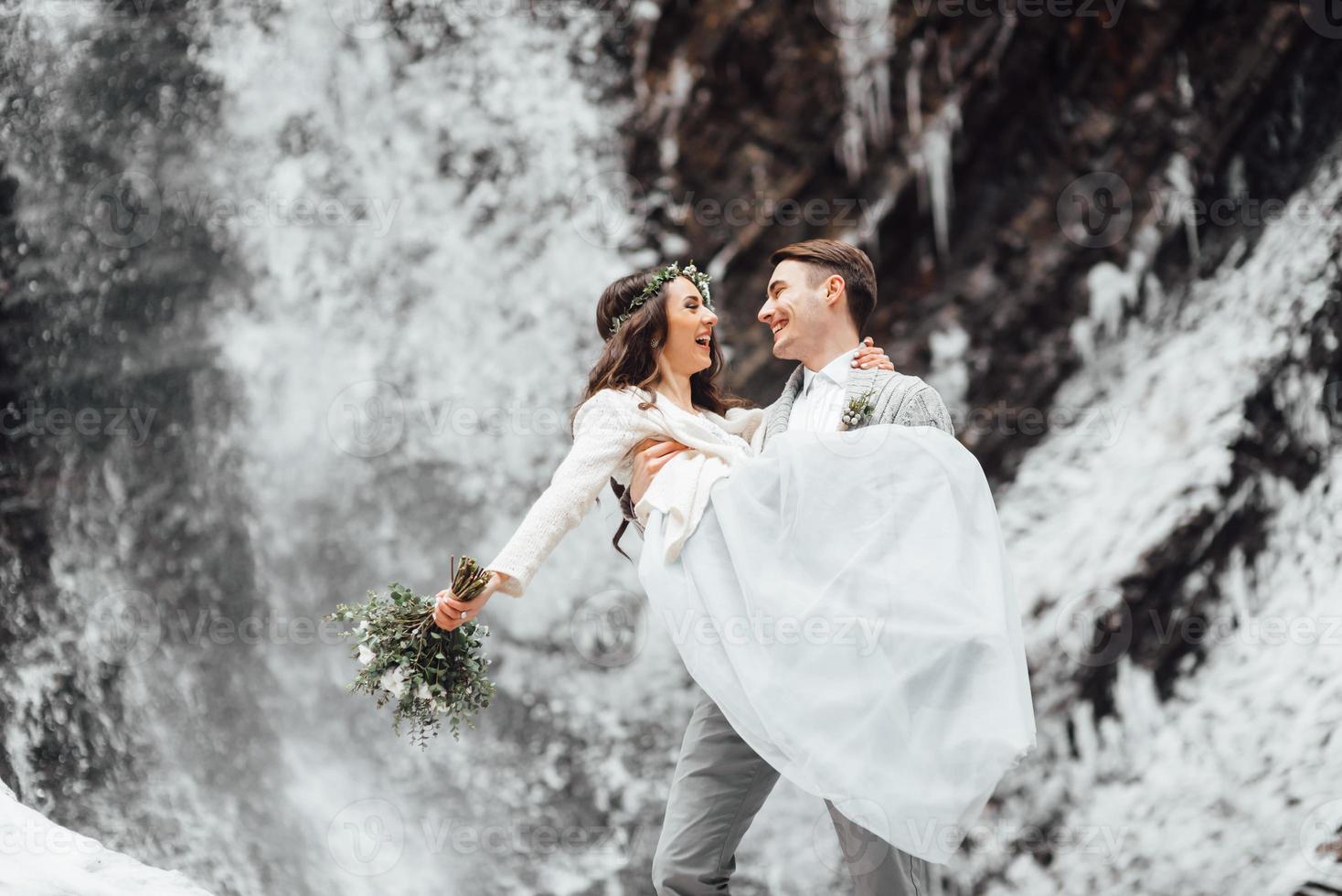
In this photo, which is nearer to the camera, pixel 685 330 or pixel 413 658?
pixel 413 658

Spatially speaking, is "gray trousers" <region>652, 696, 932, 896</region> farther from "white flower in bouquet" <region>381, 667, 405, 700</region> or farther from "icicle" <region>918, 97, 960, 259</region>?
"icicle" <region>918, 97, 960, 259</region>

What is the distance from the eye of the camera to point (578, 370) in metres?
4.59

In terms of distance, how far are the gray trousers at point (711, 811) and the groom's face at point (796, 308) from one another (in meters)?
0.81

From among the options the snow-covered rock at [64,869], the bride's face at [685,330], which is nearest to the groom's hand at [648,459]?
the bride's face at [685,330]

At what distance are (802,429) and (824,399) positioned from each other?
0.32 ft

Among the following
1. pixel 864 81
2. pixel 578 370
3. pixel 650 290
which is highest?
pixel 864 81

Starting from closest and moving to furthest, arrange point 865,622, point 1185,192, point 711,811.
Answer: point 865,622 → point 711,811 → point 1185,192

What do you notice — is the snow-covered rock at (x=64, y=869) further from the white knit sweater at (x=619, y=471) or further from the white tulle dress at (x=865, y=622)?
the white tulle dress at (x=865, y=622)

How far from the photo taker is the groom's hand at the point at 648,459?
→ 2.34 meters

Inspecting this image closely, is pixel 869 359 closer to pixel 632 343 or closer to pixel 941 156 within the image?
pixel 632 343

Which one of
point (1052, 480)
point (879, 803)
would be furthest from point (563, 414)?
point (879, 803)

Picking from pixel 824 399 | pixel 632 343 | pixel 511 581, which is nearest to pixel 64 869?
pixel 511 581

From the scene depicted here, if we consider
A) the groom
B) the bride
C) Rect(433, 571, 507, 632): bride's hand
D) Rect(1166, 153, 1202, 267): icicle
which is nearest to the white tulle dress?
the bride

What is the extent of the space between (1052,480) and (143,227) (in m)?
3.82
